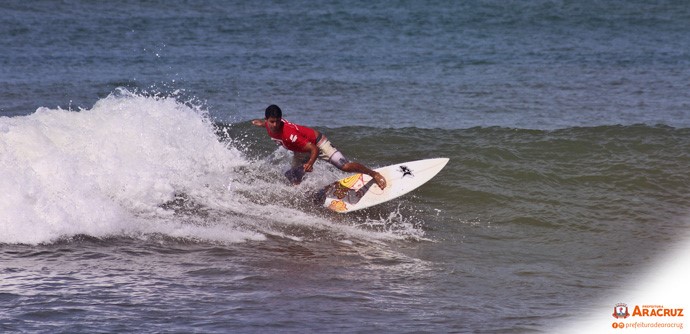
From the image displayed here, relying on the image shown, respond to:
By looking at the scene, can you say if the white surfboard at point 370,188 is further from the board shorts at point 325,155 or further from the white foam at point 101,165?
the white foam at point 101,165

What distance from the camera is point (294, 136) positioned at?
12250 millimetres

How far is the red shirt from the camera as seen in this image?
40.1 feet

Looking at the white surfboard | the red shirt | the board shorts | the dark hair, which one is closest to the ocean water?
the white surfboard

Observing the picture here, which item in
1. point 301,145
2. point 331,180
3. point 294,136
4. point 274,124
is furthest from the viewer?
point 331,180

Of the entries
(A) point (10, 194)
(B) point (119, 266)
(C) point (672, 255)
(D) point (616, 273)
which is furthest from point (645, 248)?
(A) point (10, 194)

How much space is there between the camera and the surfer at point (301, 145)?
12.0m

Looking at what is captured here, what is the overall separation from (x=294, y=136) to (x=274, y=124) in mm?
409

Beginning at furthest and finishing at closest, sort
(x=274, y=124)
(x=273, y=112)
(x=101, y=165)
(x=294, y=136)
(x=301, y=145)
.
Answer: (x=101, y=165) < (x=301, y=145) < (x=294, y=136) < (x=274, y=124) < (x=273, y=112)

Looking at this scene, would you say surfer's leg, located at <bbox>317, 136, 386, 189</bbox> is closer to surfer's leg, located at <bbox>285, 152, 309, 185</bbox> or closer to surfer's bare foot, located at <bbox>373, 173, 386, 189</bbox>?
surfer's bare foot, located at <bbox>373, 173, 386, 189</bbox>

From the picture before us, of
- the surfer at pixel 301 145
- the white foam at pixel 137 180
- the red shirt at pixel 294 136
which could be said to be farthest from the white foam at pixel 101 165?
the red shirt at pixel 294 136

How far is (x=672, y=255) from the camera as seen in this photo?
11.1 m

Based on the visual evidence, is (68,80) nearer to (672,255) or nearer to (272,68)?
(272,68)

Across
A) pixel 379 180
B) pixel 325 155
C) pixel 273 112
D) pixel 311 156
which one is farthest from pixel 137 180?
pixel 379 180

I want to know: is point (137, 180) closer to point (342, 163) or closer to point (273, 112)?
point (273, 112)
